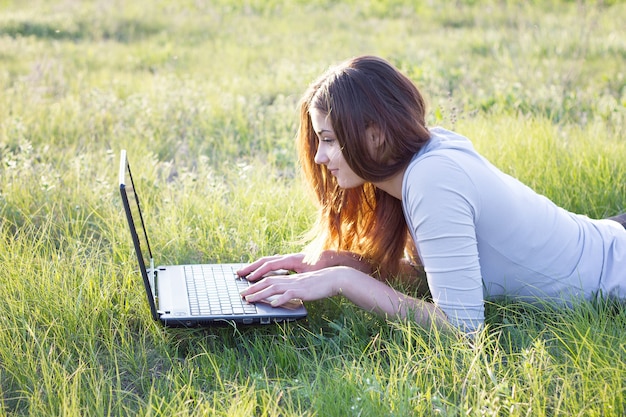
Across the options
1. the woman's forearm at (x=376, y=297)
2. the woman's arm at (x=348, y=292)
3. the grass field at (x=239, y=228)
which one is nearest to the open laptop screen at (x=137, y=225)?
the grass field at (x=239, y=228)

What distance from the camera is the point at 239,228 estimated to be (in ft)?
12.5

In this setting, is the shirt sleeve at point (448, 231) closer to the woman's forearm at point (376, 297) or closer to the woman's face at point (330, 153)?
the woman's forearm at point (376, 297)

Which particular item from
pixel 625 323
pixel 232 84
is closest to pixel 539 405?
pixel 625 323

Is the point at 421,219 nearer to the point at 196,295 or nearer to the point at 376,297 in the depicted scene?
the point at 376,297

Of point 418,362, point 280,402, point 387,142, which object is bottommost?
point 280,402

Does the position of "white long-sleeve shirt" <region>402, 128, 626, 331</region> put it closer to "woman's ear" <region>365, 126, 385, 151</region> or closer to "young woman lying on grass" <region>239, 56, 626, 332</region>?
"young woman lying on grass" <region>239, 56, 626, 332</region>

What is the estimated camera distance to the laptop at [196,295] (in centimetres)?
268

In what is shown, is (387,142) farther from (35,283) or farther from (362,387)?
(35,283)

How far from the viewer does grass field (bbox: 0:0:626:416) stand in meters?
2.44

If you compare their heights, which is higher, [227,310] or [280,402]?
[227,310]

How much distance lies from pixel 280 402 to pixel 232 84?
16.8ft

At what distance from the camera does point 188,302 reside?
2.85 meters

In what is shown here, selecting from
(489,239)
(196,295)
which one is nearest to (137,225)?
(196,295)

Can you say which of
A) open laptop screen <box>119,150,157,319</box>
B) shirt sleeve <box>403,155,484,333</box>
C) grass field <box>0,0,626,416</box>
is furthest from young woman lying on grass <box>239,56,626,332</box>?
open laptop screen <box>119,150,157,319</box>
